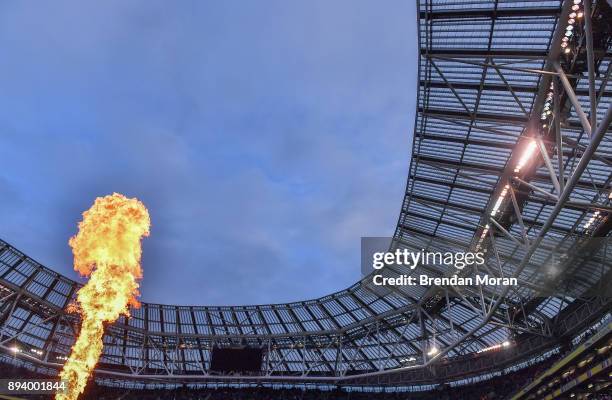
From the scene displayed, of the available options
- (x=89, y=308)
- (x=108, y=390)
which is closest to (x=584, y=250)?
(x=89, y=308)

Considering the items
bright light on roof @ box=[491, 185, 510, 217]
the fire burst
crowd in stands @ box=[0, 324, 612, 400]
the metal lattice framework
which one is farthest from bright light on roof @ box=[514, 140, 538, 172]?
crowd in stands @ box=[0, 324, 612, 400]

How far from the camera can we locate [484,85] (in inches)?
709

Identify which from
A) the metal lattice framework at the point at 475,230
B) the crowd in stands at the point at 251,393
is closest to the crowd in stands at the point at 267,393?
the crowd in stands at the point at 251,393

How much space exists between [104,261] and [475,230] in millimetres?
20130

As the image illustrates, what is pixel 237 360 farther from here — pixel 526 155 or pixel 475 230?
pixel 526 155

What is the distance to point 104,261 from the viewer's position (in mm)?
22766

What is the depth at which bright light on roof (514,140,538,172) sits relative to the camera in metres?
18.9

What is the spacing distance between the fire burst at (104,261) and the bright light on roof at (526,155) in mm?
18456

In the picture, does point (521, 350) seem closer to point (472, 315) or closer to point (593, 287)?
point (472, 315)

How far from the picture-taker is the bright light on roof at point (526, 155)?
62.1ft

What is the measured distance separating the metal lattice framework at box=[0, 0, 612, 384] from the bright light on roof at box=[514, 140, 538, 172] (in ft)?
0.26

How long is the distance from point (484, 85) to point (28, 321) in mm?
40502

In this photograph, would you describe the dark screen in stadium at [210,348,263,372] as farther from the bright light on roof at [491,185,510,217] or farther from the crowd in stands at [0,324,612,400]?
the bright light on roof at [491,185,510,217]

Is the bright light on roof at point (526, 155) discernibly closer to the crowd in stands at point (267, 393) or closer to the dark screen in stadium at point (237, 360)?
the crowd in stands at point (267, 393)
